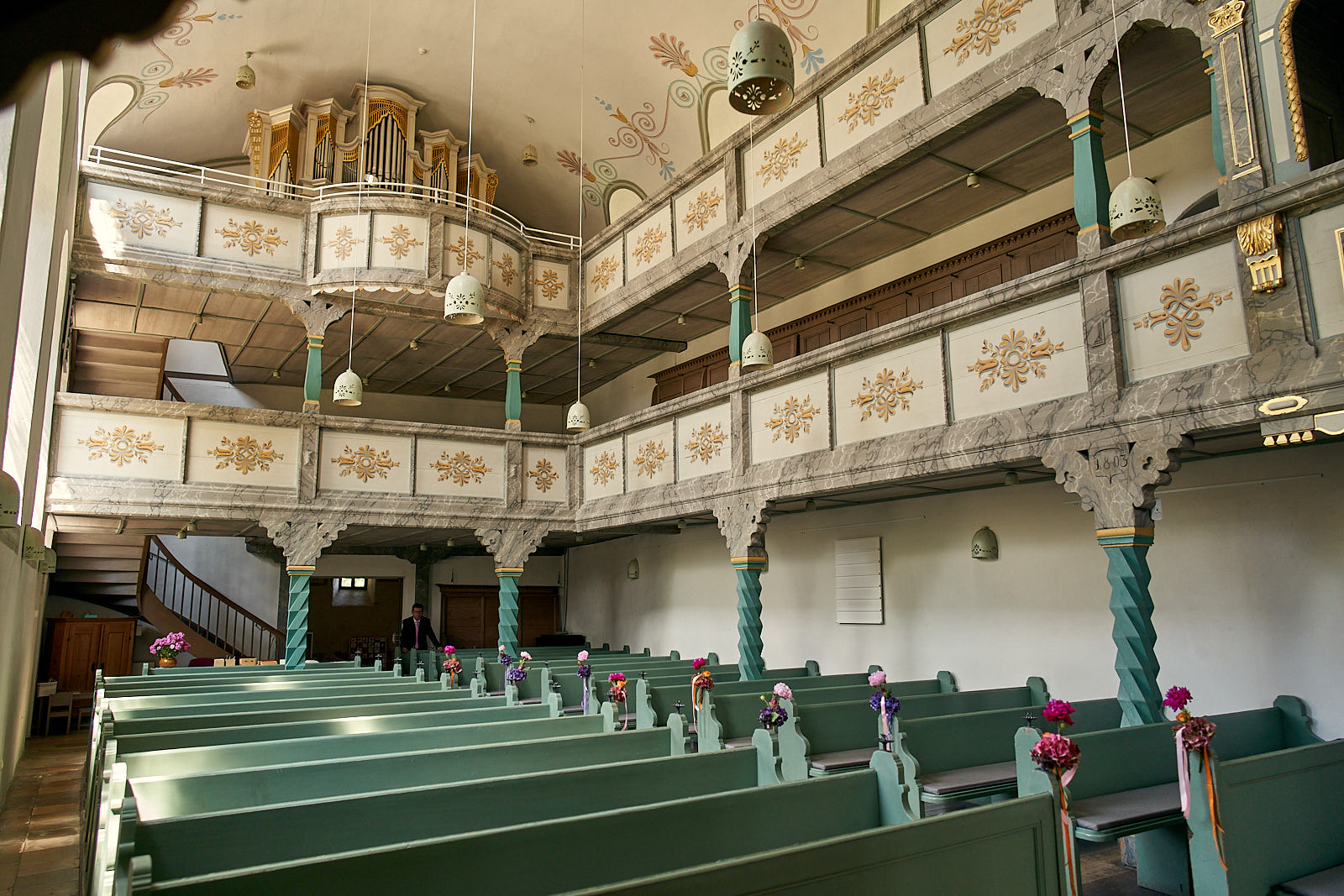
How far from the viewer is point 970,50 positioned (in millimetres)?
8234

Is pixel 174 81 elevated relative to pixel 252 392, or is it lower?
elevated

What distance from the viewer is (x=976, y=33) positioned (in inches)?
323

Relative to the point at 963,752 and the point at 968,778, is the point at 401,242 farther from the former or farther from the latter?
the point at 968,778

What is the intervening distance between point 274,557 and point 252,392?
3.44 meters

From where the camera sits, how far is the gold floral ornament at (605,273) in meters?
14.1

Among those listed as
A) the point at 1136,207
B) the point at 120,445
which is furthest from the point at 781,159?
the point at 120,445

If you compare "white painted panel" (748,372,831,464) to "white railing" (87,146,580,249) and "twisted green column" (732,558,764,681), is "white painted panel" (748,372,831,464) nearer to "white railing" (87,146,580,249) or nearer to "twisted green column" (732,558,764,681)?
"twisted green column" (732,558,764,681)

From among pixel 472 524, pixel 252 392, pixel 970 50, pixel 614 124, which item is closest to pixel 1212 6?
pixel 970 50

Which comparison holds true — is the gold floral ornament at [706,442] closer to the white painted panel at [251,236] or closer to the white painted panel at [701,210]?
the white painted panel at [701,210]

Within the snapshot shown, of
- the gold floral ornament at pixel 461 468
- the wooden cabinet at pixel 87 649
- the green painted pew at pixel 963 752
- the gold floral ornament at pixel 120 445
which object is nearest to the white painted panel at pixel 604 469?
the gold floral ornament at pixel 461 468

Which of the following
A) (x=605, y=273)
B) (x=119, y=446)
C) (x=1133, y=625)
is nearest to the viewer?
(x=1133, y=625)

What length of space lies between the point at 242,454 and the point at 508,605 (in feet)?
14.6

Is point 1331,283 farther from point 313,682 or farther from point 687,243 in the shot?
point 313,682

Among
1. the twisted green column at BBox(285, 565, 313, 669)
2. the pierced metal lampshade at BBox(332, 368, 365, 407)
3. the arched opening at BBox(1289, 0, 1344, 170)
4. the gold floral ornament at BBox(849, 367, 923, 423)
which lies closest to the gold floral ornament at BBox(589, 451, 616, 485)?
the pierced metal lampshade at BBox(332, 368, 365, 407)
